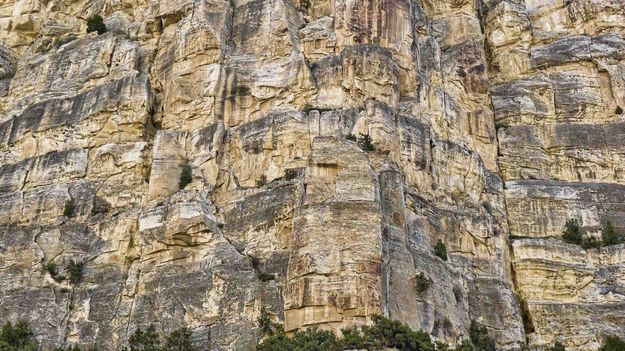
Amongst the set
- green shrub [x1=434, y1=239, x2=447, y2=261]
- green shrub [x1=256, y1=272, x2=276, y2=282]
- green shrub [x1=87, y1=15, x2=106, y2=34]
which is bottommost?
green shrub [x1=256, y1=272, x2=276, y2=282]

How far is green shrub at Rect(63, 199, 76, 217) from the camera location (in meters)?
51.8

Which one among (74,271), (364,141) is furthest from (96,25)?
(364,141)

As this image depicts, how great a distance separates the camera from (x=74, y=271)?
48.7 m

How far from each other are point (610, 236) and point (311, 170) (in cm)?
2052

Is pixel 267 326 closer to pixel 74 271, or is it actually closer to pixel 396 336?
pixel 396 336

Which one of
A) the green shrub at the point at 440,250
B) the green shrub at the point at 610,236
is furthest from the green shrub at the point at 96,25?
the green shrub at the point at 610,236

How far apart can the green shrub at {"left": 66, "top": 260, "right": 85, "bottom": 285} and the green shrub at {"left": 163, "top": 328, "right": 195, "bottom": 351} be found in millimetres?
8547

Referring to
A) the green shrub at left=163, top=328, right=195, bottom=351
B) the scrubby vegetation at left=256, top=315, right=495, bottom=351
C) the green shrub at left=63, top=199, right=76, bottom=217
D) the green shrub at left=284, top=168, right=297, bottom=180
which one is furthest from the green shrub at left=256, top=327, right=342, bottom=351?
the green shrub at left=63, top=199, right=76, bottom=217

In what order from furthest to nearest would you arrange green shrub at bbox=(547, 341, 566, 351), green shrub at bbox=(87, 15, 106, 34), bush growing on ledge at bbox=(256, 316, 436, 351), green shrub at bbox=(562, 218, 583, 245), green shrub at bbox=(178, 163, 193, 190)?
green shrub at bbox=(87, 15, 106, 34)
green shrub at bbox=(562, 218, 583, 245)
green shrub at bbox=(178, 163, 193, 190)
green shrub at bbox=(547, 341, 566, 351)
bush growing on ledge at bbox=(256, 316, 436, 351)

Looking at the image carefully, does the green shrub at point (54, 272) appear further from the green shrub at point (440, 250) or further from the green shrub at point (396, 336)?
the green shrub at point (440, 250)

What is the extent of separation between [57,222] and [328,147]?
17.7 m

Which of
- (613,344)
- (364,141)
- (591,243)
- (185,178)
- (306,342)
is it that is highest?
(364,141)

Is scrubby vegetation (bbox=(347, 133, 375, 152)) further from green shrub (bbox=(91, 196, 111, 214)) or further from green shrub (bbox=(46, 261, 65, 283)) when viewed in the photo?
green shrub (bbox=(46, 261, 65, 283))

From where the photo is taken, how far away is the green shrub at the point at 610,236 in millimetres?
52906
